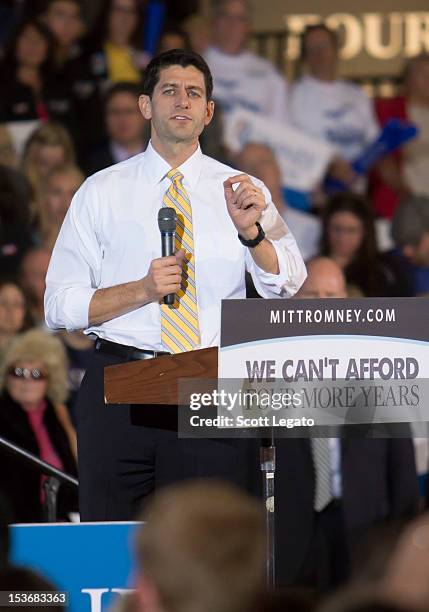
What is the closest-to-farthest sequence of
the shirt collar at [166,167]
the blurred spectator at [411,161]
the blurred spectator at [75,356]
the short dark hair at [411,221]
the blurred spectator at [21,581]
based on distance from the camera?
the blurred spectator at [21,581] → the shirt collar at [166,167] → the blurred spectator at [75,356] → the short dark hair at [411,221] → the blurred spectator at [411,161]

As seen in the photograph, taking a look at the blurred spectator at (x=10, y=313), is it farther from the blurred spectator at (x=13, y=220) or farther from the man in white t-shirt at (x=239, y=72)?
the man in white t-shirt at (x=239, y=72)

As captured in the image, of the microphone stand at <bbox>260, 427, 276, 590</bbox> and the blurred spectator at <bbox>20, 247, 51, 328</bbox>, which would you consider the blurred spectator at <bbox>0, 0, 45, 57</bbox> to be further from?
the microphone stand at <bbox>260, 427, 276, 590</bbox>

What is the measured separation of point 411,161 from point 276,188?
1147mm

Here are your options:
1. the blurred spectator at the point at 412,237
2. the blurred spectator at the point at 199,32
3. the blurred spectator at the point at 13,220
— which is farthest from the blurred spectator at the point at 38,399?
the blurred spectator at the point at 199,32

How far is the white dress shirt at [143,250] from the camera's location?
3867mm

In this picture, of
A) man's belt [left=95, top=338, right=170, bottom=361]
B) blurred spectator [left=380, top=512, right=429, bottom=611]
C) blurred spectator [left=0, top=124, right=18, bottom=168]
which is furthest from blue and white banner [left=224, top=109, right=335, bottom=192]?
blurred spectator [left=380, top=512, right=429, bottom=611]

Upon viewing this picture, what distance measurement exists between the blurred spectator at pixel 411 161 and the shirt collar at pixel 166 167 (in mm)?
4326

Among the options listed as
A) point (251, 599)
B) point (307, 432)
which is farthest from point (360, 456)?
point (251, 599)

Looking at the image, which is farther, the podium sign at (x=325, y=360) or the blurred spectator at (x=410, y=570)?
the podium sign at (x=325, y=360)

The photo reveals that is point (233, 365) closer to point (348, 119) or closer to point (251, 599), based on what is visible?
point (251, 599)

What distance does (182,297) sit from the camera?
384 cm

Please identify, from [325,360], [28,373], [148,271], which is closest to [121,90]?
[28,373]

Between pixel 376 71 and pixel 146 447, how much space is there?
618 centimetres

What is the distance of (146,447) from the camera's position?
3.81 meters
